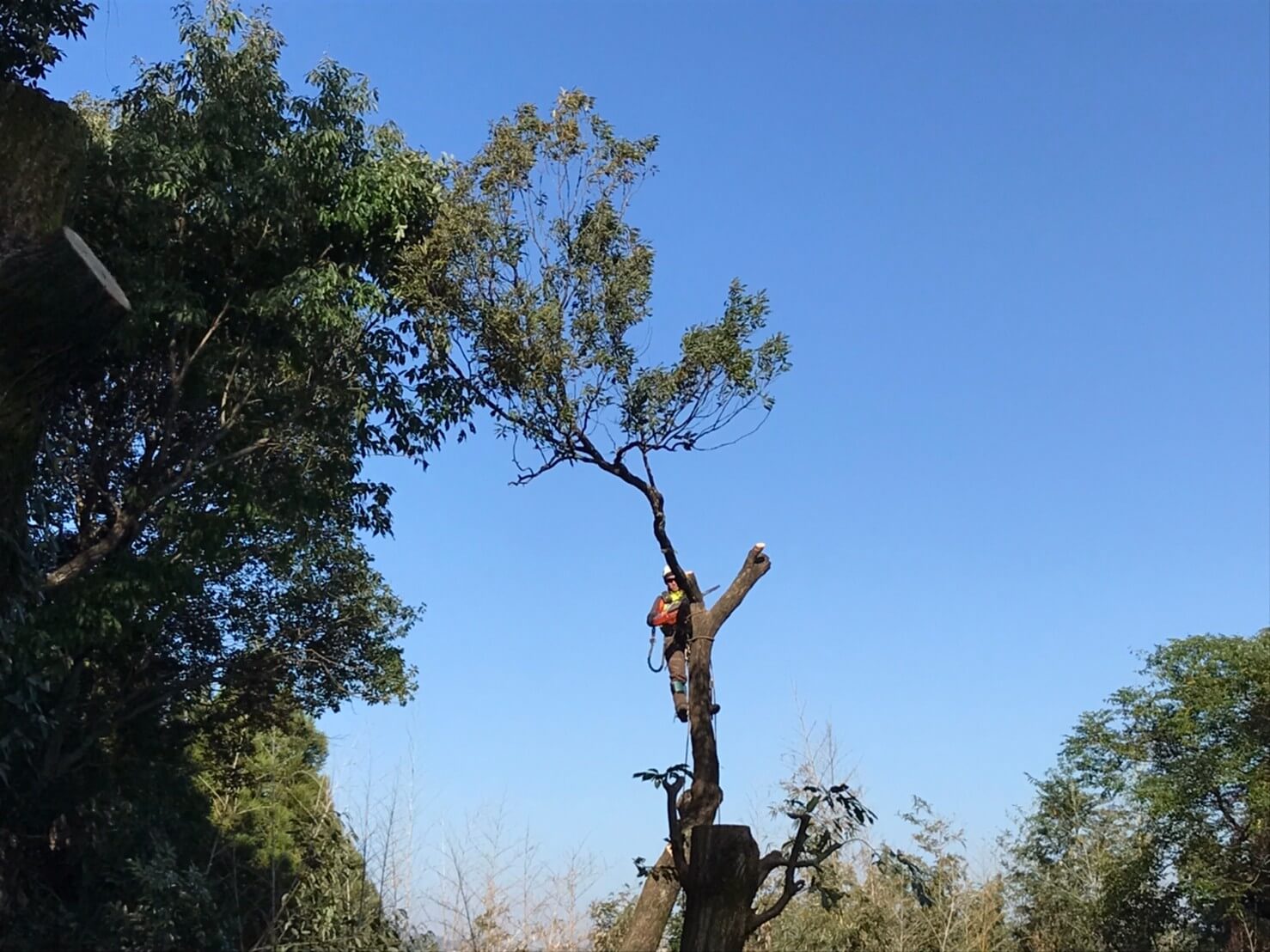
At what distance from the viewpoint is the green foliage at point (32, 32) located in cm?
810

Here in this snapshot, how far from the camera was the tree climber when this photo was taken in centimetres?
637

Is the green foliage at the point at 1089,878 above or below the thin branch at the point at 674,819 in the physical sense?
above

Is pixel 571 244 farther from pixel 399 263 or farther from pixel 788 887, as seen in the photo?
pixel 788 887

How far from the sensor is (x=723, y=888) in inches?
164

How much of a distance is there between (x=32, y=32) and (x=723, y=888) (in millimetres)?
7095

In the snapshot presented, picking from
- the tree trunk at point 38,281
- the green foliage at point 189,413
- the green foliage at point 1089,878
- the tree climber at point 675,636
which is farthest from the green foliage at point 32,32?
the green foliage at point 1089,878

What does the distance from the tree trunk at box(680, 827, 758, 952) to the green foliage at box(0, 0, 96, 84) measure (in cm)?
675

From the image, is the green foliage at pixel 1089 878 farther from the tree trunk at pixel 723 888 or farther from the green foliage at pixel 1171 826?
the tree trunk at pixel 723 888

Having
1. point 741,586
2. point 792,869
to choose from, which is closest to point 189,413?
point 741,586

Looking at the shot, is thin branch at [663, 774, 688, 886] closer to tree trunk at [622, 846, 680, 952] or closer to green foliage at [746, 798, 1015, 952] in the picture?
tree trunk at [622, 846, 680, 952]

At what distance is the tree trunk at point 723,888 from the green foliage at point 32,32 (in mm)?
6747

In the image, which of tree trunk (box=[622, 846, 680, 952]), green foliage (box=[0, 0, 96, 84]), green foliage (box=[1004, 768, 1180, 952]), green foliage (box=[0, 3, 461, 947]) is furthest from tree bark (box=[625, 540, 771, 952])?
green foliage (box=[1004, 768, 1180, 952])

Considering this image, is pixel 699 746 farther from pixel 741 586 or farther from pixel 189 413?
pixel 189 413

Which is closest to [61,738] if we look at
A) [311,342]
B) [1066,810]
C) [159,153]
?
[311,342]
